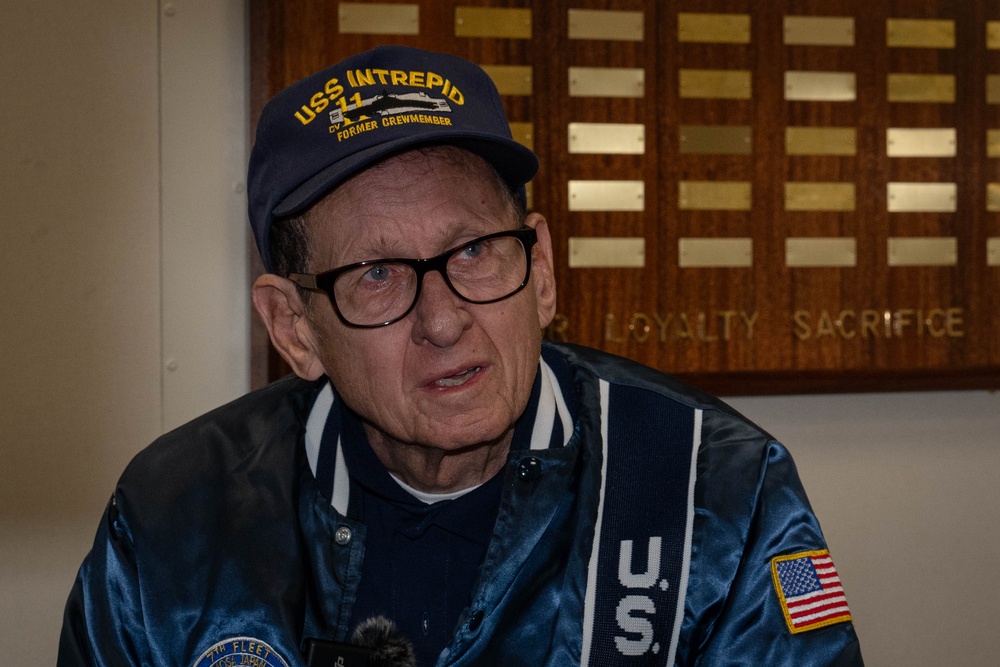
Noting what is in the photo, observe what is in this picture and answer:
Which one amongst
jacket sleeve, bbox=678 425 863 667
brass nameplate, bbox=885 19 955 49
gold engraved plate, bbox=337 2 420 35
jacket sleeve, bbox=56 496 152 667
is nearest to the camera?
jacket sleeve, bbox=678 425 863 667

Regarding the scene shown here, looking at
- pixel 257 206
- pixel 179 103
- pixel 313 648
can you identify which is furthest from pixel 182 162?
pixel 313 648

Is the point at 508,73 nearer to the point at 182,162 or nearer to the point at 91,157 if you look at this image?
the point at 182,162

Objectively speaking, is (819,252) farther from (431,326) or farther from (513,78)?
(431,326)

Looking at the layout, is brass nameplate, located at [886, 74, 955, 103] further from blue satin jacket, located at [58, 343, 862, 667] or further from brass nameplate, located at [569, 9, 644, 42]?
blue satin jacket, located at [58, 343, 862, 667]

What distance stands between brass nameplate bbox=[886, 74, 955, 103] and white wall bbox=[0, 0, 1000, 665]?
4.77 feet

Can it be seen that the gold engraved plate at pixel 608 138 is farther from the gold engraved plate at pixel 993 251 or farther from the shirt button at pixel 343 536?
the shirt button at pixel 343 536

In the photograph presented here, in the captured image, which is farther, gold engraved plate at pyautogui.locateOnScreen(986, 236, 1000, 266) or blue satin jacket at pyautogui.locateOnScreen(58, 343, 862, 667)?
gold engraved plate at pyautogui.locateOnScreen(986, 236, 1000, 266)

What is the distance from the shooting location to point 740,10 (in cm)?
223

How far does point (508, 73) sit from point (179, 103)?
0.70 metres

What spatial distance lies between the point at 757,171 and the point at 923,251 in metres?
0.44

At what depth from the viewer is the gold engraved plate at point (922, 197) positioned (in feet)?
7.58

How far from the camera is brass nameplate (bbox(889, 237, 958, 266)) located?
7.57ft

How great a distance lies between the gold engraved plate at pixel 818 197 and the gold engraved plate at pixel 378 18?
90 centimetres

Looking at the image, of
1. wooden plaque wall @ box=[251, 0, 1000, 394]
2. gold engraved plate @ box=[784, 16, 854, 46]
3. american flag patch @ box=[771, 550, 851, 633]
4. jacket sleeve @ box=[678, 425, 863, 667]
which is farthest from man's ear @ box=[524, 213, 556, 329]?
gold engraved plate @ box=[784, 16, 854, 46]
